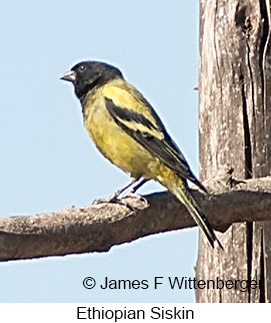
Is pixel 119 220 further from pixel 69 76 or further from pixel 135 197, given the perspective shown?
pixel 69 76

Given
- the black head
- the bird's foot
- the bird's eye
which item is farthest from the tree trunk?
the bird's eye

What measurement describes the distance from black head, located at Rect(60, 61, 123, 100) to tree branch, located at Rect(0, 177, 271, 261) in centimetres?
134

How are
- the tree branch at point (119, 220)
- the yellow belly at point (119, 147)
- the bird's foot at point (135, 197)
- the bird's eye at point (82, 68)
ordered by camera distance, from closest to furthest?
the tree branch at point (119, 220)
the bird's foot at point (135, 197)
the yellow belly at point (119, 147)
the bird's eye at point (82, 68)

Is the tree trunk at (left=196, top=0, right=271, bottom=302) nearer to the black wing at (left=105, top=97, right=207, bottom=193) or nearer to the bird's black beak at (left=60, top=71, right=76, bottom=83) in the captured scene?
the black wing at (left=105, top=97, right=207, bottom=193)

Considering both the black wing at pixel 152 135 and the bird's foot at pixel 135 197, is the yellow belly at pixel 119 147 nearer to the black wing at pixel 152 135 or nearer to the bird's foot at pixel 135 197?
the black wing at pixel 152 135

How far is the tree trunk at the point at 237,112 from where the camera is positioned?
621 centimetres

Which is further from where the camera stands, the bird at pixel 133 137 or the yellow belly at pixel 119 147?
the yellow belly at pixel 119 147

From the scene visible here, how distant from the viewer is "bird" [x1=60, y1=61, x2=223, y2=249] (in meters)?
6.38

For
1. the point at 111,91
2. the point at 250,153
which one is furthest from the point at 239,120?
the point at 111,91

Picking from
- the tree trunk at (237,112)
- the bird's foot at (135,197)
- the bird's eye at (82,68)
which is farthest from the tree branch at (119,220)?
the bird's eye at (82,68)

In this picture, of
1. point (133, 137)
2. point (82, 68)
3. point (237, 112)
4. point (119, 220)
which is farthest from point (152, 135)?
point (119, 220)

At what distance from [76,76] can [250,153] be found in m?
1.57

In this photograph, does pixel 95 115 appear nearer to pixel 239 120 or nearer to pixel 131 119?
pixel 131 119

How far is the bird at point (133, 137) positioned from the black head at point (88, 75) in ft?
0.12
